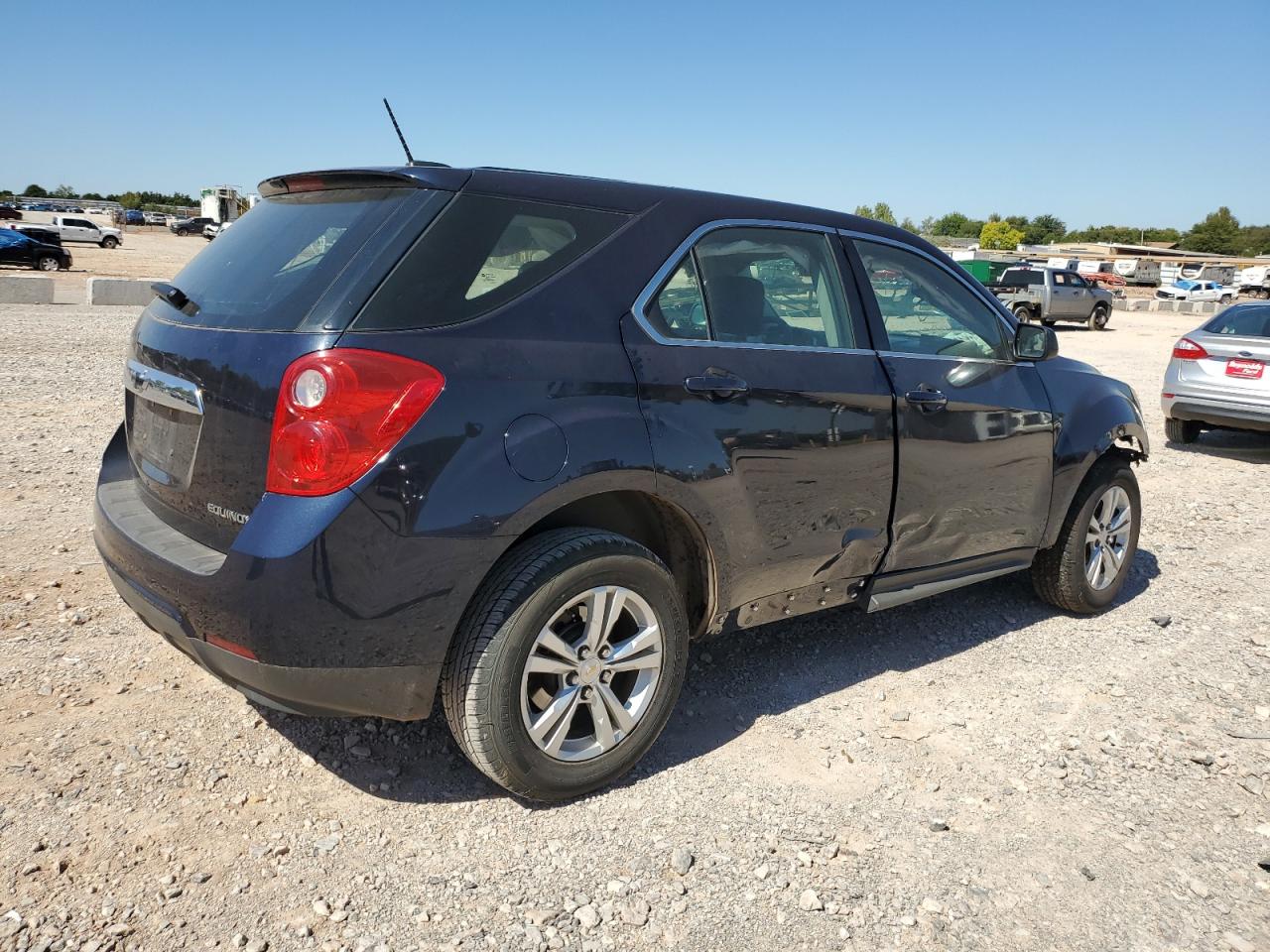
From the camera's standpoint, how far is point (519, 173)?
117 inches

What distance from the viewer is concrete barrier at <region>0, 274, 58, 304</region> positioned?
728 inches

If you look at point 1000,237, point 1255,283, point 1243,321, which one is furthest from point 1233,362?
point 1000,237

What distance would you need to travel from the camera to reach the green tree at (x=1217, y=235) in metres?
138

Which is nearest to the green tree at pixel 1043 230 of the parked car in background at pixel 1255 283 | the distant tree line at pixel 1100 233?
the distant tree line at pixel 1100 233

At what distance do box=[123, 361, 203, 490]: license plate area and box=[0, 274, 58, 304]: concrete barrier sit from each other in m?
18.7

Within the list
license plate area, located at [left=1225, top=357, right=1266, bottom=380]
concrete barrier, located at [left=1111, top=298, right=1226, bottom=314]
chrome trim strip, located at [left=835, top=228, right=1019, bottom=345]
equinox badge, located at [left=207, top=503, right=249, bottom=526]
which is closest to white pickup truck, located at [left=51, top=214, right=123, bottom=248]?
concrete barrier, located at [left=1111, top=298, right=1226, bottom=314]

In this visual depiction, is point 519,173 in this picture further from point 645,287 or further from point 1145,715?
point 1145,715

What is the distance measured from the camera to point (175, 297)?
3.11 m

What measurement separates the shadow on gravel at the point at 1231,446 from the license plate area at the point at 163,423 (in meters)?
9.98

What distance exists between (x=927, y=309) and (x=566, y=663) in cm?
225

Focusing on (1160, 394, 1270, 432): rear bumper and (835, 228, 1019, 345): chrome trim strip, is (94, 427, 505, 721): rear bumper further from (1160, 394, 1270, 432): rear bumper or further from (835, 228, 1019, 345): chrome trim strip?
(1160, 394, 1270, 432): rear bumper

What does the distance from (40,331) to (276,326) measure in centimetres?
1389

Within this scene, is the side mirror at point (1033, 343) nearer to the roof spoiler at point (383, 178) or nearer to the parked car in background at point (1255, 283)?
the roof spoiler at point (383, 178)

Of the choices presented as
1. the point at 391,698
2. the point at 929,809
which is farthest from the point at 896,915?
the point at 391,698
